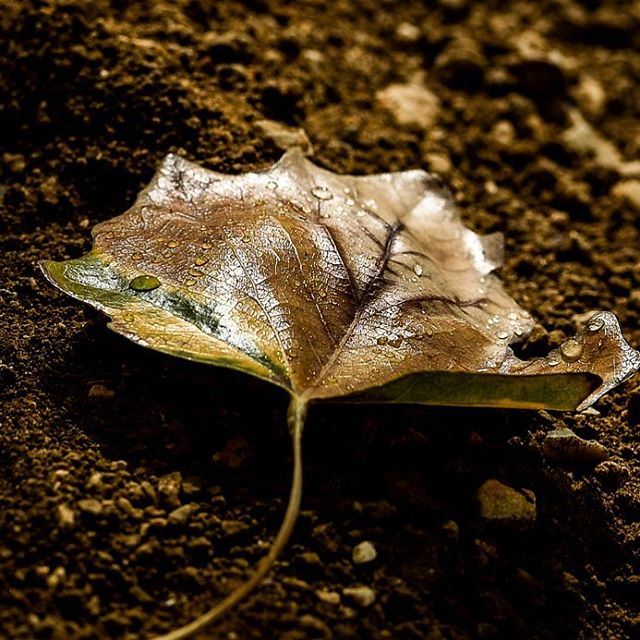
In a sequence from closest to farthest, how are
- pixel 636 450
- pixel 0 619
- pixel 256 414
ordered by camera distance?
pixel 0 619
pixel 256 414
pixel 636 450

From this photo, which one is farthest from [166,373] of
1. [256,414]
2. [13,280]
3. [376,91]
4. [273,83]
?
[376,91]

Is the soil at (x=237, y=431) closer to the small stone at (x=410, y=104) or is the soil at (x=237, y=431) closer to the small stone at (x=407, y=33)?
the small stone at (x=410, y=104)

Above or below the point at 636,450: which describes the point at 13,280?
below

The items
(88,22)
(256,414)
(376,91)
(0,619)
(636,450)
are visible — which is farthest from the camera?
(376,91)

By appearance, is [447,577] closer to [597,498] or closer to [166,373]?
[597,498]

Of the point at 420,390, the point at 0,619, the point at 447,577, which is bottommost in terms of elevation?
the point at 0,619

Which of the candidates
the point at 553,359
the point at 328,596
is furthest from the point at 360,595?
the point at 553,359
